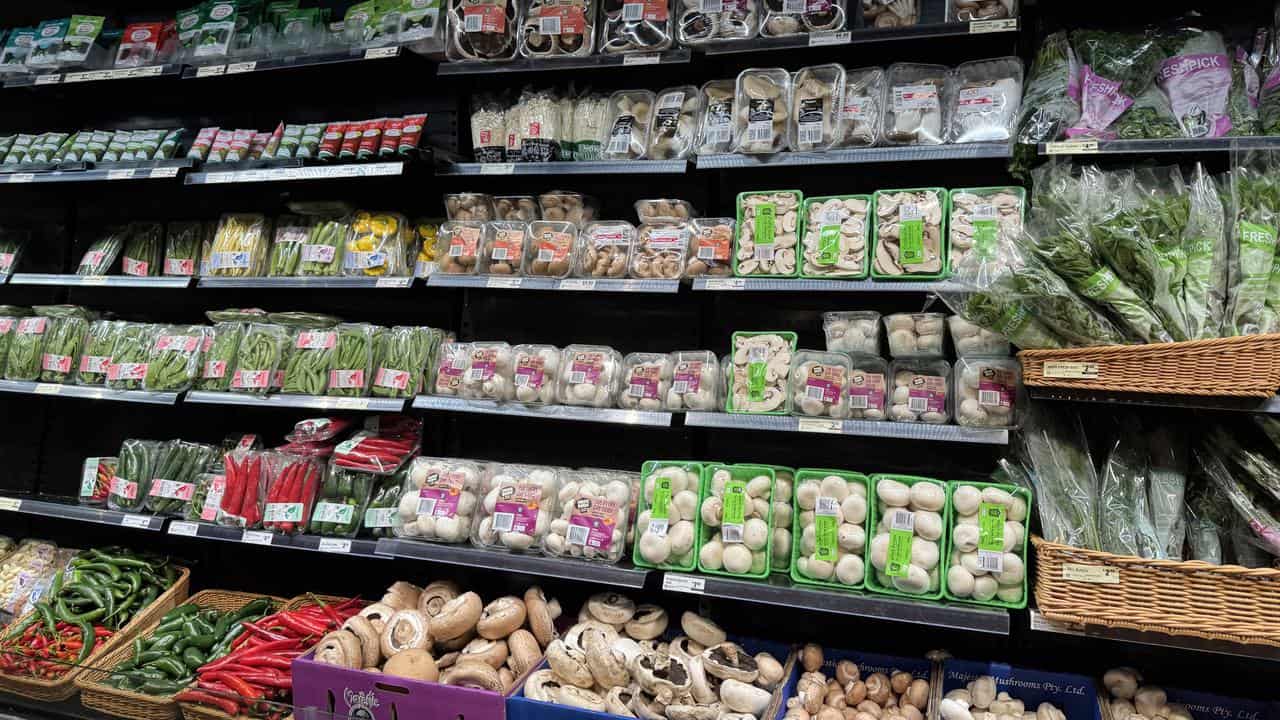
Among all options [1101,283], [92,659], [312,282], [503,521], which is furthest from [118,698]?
[1101,283]

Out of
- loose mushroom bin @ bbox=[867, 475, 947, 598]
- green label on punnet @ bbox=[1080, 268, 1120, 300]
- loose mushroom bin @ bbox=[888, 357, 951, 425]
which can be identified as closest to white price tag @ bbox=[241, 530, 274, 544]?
loose mushroom bin @ bbox=[867, 475, 947, 598]

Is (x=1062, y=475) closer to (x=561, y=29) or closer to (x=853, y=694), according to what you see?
(x=853, y=694)

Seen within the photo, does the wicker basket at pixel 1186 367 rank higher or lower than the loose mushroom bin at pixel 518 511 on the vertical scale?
higher

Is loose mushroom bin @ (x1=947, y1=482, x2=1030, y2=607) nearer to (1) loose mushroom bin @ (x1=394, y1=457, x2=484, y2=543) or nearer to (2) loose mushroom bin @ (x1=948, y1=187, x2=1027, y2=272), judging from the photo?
(2) loose mushroom bin @ (x1=948, y1=187, x2=1027, y2=272)

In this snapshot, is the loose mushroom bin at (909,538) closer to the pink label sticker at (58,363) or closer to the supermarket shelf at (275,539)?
the supermarket shelf at (275,539)

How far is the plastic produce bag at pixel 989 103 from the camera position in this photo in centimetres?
251

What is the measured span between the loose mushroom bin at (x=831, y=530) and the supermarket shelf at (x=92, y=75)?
2.96m

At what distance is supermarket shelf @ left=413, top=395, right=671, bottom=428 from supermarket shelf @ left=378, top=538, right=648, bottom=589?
18.2 inches

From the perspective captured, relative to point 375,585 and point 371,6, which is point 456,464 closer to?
point 375,585

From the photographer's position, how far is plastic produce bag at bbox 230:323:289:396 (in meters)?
3.14

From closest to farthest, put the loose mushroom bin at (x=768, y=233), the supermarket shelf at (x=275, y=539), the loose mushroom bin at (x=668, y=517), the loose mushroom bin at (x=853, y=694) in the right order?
the loose mushroom bin at (x=853, y=694) → the loose mushroom bin at (x=668, y=517) → the loose mushroom bin at (x=768, y=233) → the supermarket shelf at (x=275, y=539)

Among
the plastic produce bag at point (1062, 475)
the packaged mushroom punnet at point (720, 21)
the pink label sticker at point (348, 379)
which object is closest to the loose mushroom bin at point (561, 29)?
the packaged mushroom punnet at point (720, 21)

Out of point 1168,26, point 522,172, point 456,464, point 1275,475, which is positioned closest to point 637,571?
point 456,464

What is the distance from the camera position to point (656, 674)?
2.33 meters
